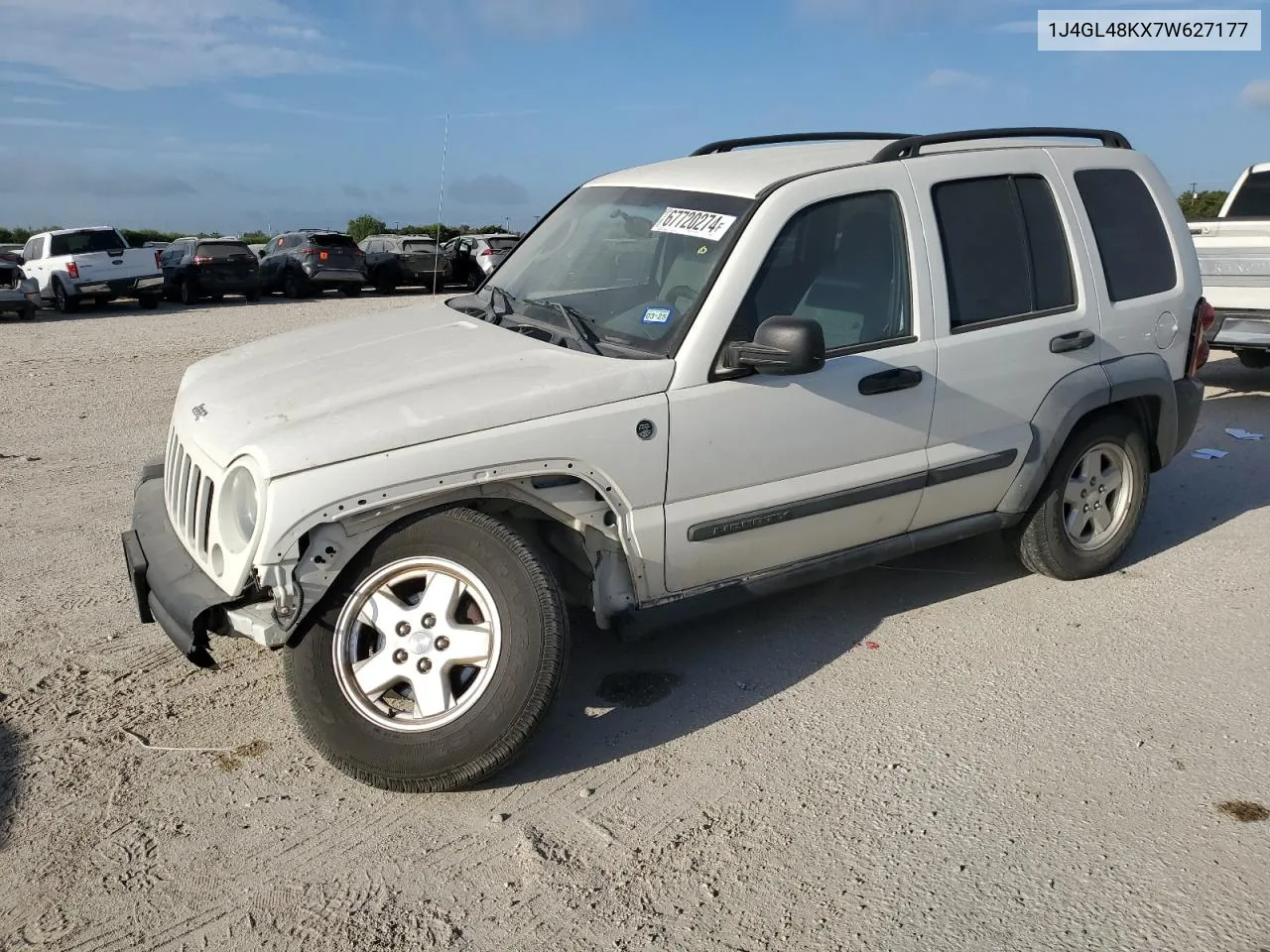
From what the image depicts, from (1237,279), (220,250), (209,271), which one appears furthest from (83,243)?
(1237,279)

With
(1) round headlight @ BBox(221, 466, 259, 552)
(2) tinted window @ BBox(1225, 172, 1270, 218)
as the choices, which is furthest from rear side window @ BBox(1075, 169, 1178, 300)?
(2) tinted window @ BBox(1225, 172, 1270, 218)

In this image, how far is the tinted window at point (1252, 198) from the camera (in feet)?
35.5

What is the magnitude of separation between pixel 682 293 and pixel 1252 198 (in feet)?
29.7

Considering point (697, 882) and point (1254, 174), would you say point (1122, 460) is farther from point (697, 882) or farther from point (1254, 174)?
point (1254, 174)

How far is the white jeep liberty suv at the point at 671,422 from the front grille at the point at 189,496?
18 millimetres

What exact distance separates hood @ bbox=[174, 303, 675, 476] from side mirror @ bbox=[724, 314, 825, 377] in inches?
10.6

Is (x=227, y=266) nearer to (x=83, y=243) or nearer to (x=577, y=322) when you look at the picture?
(x=83, y=243)

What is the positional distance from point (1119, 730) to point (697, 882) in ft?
5.55

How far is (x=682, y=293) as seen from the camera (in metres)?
4.10

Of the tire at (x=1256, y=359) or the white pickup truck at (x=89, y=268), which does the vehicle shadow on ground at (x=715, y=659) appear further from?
the white pickup truck at (x=89, y=268)

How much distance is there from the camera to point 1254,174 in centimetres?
1095

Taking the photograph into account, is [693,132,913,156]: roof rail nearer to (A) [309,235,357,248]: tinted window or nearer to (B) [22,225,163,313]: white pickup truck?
(B) [22,225,163,313]: white pickup truck

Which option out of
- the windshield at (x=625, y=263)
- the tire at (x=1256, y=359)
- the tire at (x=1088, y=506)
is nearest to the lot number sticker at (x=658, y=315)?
the windshield at (x=625, y=263)

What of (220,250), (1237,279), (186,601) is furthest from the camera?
(220,250)
